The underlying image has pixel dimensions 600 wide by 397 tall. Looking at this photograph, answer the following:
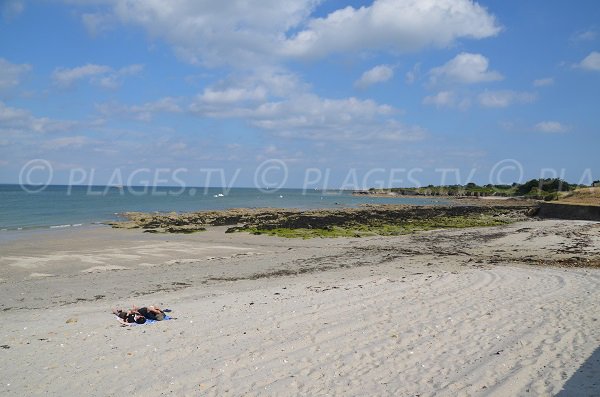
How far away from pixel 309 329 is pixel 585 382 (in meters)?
4.14

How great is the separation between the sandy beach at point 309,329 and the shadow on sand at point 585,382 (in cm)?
2

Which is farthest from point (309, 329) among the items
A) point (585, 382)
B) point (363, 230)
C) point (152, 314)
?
point (363, 230)

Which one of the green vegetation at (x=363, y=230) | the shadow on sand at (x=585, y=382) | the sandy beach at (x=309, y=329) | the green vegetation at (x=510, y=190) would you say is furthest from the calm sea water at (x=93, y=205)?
the shadow on sand at (x=585, y=382)

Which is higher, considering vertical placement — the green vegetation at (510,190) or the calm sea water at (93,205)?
the green vegetation at (510,190)

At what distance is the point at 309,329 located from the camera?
793cm

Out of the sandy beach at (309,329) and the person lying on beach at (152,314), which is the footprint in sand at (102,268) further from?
the person lying on beach at (152,314)

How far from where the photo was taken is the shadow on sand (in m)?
5.21

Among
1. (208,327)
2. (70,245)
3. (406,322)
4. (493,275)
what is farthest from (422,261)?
(70,245)

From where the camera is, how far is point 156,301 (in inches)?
425

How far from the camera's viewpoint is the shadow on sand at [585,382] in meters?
5.21

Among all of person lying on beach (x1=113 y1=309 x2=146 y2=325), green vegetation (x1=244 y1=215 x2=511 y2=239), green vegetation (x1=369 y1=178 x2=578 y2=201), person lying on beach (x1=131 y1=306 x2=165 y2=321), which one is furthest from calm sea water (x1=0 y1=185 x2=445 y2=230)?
person lying on beach (x1=131 y1=306 x2=165 y2=321)

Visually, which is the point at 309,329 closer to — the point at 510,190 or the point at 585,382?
the point at 585,382

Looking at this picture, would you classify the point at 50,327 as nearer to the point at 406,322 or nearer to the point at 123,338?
the point at 123,338

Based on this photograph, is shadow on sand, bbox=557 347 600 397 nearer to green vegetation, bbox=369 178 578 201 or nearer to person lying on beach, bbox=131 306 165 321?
person lying on beach, bbox=131 306 165 321
